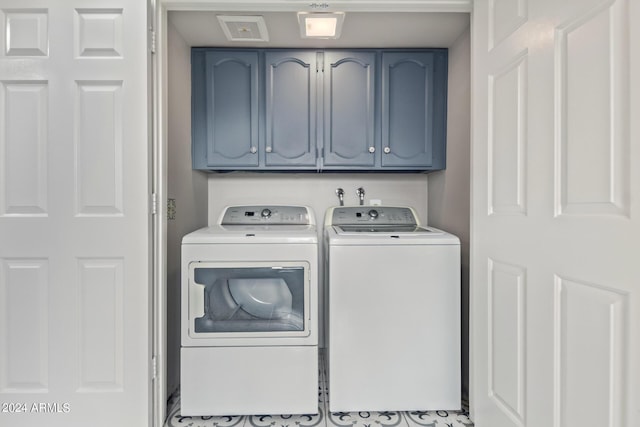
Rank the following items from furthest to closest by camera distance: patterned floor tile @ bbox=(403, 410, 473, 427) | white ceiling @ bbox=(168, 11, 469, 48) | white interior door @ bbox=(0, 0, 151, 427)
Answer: white ceiling @ bbox=(168, 11, 469, 48), patterned floor tile @ bbox=(403, 410, 473, 427), white interior door @ bbox=(0, 0, 151, 427)

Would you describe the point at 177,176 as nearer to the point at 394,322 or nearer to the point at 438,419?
the point at 394,322

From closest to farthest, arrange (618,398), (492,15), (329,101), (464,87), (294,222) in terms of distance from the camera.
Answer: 1. (618,398)
2. (492,15)
3. (464,87)
4. (329,101)
5. (294,222)

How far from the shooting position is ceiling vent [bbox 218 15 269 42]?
1.78 meters

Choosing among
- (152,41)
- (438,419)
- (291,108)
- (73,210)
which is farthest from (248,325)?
(152,41)

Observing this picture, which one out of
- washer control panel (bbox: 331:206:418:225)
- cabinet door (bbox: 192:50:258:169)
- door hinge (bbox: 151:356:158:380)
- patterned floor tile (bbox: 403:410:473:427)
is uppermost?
cabinet door (bbox: 192:50:258:169)

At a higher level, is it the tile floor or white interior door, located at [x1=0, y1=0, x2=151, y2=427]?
white interior door, located at [x1=0, y1=0, x2=151, y2=427]

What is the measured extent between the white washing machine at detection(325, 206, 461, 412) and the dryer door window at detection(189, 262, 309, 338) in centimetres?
18

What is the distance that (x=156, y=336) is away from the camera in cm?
162

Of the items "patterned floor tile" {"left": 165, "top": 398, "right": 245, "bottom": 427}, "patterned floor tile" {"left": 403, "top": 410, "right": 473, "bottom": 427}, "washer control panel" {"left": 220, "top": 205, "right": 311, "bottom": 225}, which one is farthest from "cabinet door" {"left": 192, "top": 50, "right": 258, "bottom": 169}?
"patterned floor tile" {"left": 403, "top": 410, "right": 473, "bottom": 427}

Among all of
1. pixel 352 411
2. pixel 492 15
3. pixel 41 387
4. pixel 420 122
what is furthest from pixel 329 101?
pixel 41 387

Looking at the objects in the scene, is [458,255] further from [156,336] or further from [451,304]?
[156,336]

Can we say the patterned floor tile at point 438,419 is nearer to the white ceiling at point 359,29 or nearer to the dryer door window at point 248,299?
the dryer door window at point 248,299

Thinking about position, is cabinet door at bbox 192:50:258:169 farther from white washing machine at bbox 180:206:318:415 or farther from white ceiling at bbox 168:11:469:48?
white washing machine at bbox 180:206:318:415

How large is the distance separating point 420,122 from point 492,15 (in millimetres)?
772
